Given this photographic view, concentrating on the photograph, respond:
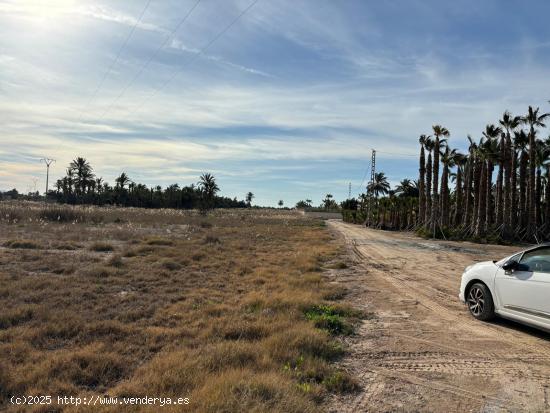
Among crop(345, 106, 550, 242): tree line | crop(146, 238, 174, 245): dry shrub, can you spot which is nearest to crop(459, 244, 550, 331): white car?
crop(146, 238, 174, 245): dry shrub

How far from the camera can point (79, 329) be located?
7469mm

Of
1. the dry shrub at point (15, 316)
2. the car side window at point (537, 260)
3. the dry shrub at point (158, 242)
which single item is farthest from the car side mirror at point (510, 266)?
the dry shrub at point (158, 242)

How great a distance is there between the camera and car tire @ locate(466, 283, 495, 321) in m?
8.12

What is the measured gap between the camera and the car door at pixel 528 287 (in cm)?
679

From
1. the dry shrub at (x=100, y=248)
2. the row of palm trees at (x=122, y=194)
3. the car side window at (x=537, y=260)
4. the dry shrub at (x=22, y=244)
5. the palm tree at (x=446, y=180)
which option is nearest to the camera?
the car side window at (x=537, y=260)

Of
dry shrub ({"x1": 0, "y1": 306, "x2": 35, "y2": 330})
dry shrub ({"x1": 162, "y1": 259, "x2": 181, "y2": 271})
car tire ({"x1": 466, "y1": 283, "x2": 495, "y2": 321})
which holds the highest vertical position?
car tire ({"x1": 466, "y1": 283, "x2": 495, "y2": 321})

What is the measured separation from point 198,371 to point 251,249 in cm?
1828

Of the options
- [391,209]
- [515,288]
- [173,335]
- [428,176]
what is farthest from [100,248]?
[391,209]

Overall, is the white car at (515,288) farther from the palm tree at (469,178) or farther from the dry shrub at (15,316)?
the palm tree at (469,178)

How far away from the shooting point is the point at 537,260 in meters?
7.24

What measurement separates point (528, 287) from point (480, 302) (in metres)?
1.43

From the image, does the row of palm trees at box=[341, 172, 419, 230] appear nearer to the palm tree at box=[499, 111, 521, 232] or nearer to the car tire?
the palm tree at box=[499, 111, 521, 232]

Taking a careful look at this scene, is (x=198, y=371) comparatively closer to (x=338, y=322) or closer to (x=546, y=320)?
(x=338, y=322)

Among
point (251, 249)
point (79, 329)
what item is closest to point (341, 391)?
point (79, 329)
